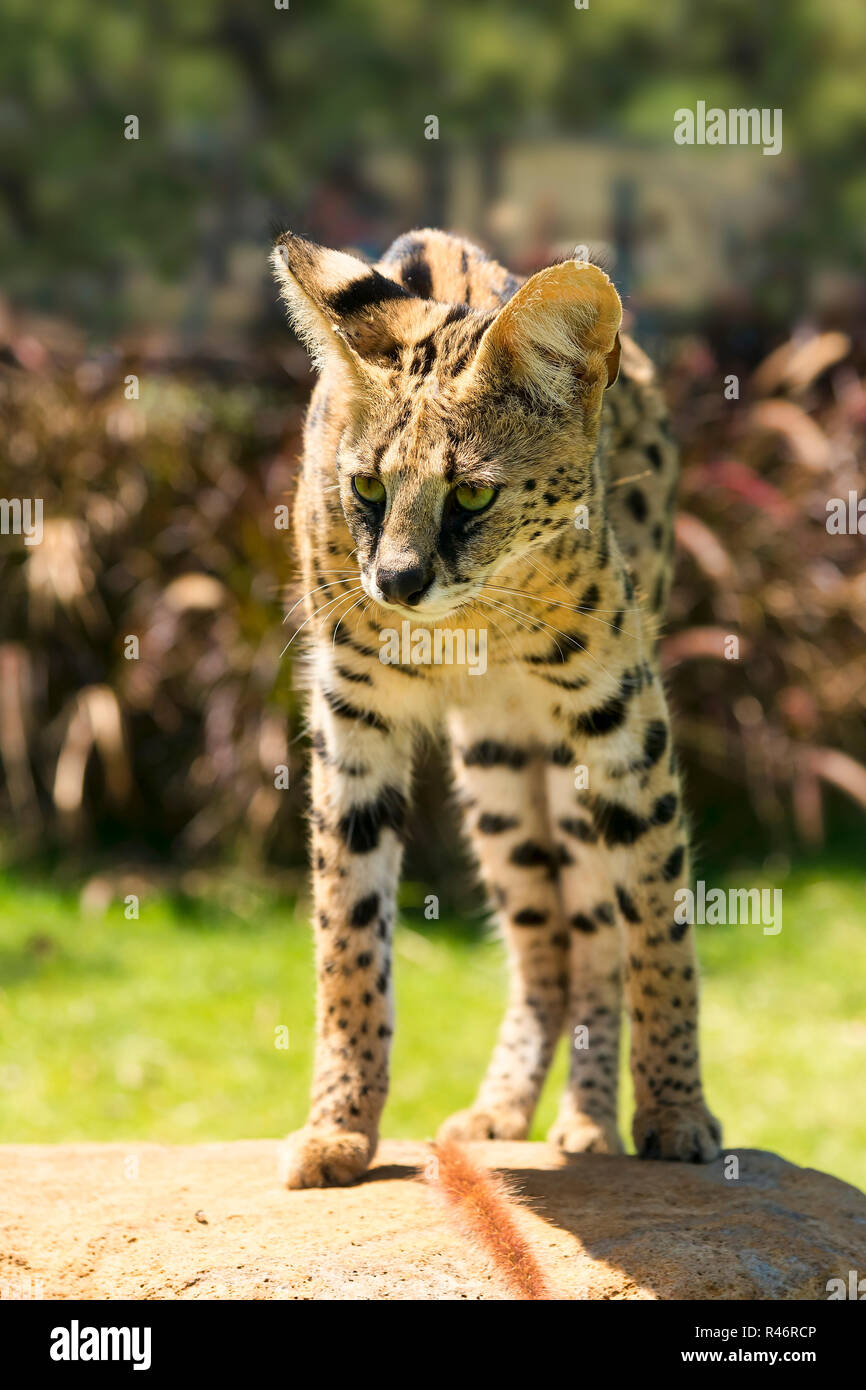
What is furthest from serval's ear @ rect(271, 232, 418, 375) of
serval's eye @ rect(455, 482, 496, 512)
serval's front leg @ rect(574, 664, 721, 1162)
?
serval's front leg @ rect(574, 664, 721, 1162)

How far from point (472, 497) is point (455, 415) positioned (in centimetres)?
20

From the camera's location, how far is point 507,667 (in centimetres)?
439

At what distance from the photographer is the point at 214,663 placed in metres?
8.51

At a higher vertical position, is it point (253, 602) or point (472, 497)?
point (253, 602)

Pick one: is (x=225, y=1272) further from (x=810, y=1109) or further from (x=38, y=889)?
(x=38, y=889)

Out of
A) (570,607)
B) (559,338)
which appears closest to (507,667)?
(570,607)

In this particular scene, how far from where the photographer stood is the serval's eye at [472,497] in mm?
3764

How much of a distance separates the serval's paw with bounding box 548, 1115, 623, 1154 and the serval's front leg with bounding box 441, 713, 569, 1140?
0.26m

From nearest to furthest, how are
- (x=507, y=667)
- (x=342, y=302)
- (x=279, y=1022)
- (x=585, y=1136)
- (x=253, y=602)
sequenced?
(x=342, y=302) < (x=507, y=667) < (x=585, y=1136) < (x=279, y=1022) < (x=253, y=602)

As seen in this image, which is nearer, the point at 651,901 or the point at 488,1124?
the point at 651,901

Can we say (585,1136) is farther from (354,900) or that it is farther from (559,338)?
A: (559,338)

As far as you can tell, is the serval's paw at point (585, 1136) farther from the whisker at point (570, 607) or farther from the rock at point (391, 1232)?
the whisker at point (570, 607)

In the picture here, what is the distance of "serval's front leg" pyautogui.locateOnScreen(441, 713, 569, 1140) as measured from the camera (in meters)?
5.22

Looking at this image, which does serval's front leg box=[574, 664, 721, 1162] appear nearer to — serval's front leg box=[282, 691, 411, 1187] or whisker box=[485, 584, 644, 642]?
whisker box=[485, 584, 644, 642]
